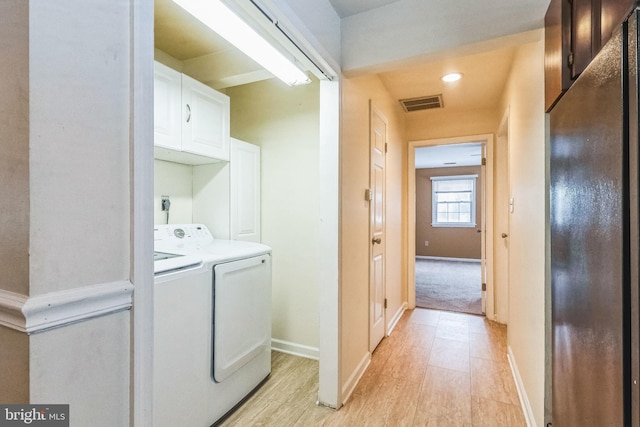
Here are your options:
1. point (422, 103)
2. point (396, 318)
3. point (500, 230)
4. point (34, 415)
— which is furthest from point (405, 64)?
point (396, 318)

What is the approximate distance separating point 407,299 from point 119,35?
12.3ft

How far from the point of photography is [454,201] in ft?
25.6

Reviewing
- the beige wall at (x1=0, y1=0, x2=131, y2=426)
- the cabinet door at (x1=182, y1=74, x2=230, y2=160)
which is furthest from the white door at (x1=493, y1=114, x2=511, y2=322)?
the beige wall at (x1=0, y1=0, x2=131, y2=426)

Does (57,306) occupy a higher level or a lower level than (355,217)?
lower

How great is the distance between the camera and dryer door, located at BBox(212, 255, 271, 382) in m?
1.65

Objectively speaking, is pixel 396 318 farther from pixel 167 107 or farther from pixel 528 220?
pixel 167 107

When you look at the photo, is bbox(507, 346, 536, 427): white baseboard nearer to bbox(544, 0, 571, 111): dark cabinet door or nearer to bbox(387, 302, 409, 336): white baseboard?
bbox(387, 302, 409, 336): white baseboard

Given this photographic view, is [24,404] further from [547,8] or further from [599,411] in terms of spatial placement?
[547,8]

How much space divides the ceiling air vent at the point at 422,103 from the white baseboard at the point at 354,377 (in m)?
2.51

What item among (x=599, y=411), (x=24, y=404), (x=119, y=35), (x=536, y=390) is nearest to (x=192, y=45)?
(x=119, y=35)

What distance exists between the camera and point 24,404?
1.89ft

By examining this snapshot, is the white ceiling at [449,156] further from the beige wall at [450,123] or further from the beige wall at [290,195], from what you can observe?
the beige wall at [290,195]

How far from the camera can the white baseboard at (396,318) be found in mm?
3023

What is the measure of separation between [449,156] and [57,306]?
6647 mm
